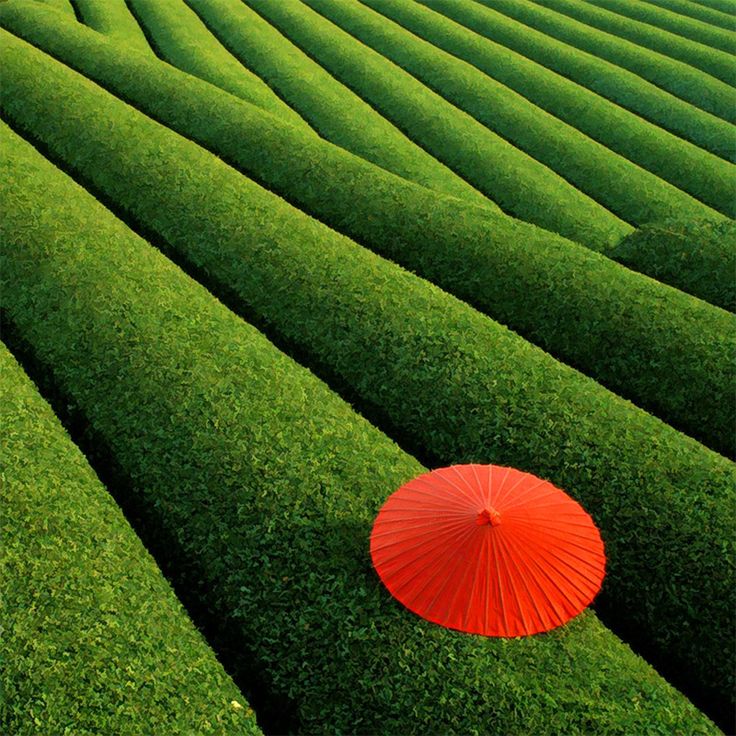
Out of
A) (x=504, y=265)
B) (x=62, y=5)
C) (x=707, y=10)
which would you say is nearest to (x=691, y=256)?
(x=504, y=265)

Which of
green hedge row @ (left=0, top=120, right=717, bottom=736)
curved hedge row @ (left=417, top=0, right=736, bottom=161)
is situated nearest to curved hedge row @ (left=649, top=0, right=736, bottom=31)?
curved hedge row @ (left=417, top=0, right=736, bottom=161)

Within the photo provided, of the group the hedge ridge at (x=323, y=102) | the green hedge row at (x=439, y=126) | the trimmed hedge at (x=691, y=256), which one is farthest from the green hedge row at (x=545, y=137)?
the trimmed hedge at (x=691, y=256)

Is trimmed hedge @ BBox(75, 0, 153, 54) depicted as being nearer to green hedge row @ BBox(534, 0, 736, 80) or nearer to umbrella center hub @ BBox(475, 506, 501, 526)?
green hedge row @ BBox(534, 0, 736, 80)

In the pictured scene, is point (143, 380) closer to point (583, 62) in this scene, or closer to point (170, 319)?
point (170, 319)

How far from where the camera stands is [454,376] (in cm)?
1279

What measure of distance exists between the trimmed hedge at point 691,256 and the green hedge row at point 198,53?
14.7 metres

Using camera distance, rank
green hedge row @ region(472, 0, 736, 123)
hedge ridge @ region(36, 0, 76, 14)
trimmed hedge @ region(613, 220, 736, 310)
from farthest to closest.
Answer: hedge ridge @ region(36, 0, 76, 14)
green hedge row @ region(472, 0, 736, 123)
trimmed hedge @ region(613, 220, 736, 310)

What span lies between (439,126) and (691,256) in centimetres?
1407

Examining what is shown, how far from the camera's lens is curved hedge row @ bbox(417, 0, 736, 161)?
31953mm

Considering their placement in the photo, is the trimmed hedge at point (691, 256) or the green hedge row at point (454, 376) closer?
the green hedge row at point (454, 376)

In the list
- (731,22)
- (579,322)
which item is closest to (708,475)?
(579,322)

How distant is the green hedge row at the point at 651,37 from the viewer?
3922cm

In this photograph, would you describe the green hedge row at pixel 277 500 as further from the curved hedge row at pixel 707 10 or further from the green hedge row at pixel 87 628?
the curved hedge row at pixel 707 10

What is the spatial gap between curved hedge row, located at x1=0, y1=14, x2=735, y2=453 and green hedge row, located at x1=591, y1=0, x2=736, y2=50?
29939mm
